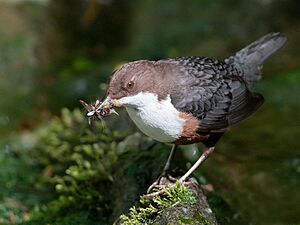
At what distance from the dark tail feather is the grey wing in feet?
1.13

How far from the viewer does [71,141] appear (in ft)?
21.5

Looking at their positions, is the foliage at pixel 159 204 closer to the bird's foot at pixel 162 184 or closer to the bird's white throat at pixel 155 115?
the bird's foot at pixel 162 184

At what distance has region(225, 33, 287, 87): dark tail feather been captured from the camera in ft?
17.6

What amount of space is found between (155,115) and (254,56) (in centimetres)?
157

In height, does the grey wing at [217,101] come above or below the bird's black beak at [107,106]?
below

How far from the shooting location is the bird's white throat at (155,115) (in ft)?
14.0

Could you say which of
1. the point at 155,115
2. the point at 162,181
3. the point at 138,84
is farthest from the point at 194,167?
the point at 138,84

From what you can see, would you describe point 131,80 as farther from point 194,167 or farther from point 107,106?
point 194,167

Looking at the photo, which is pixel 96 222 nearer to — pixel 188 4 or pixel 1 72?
pixel 1 72

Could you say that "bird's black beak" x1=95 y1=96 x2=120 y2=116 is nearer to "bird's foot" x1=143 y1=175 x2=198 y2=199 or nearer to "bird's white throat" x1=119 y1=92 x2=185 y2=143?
"bird's white throat" x1=119 y1=92 x2=185 y2=143

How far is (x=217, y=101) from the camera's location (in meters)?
4.75

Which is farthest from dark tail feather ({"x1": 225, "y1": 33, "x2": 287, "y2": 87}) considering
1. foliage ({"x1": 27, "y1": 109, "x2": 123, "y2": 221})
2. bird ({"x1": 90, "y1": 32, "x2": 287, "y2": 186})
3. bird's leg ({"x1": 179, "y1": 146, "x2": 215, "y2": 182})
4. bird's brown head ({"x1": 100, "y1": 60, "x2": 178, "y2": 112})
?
foliage ({"x1": 27, "y1": 109, "x2": 123, "y2": 221})

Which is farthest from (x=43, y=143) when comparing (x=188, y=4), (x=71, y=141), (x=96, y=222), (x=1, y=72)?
(x=188, y=4)

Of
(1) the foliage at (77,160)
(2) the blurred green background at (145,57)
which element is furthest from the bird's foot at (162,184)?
(2) the blurred green background at (145,57)
